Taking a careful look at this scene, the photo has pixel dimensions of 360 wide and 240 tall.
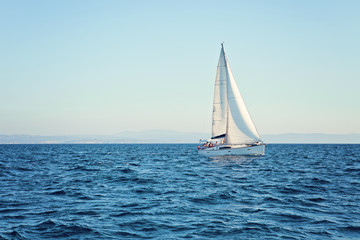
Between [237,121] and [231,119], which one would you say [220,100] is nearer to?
[231,119]

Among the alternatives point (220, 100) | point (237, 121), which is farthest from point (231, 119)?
point (220, 100)

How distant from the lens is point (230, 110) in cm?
4788

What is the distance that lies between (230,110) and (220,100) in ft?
7.67

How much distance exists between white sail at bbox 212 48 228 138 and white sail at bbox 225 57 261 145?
27.5 inches

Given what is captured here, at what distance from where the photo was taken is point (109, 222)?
1185cm

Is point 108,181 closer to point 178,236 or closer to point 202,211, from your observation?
point 202,211

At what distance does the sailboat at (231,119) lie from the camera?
47406mm

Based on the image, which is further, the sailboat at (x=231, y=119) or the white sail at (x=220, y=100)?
the white sail at (x=220, y=100)

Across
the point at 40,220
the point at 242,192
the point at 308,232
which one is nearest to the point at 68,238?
the point at 40,220

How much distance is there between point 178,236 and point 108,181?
1420 centimetres

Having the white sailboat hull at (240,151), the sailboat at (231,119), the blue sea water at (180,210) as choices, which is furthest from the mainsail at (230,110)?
the blue sea water at (180,210)

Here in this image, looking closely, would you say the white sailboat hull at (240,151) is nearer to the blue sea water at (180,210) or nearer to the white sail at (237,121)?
the white sail at (237,121)

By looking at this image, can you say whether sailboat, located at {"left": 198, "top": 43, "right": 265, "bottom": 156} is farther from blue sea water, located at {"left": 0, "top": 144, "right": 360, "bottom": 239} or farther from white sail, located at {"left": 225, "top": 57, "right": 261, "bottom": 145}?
blue sea water, located at {"left": 0, "top": 144, "right": 360, "bottom": 239}

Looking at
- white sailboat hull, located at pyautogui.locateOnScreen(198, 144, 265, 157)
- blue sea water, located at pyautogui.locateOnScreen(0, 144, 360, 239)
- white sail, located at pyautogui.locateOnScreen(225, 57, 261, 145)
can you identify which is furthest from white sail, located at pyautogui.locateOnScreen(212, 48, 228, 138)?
blue sea water, located at pyautogui.locateOnScreen(0, 144, 360, 239)
